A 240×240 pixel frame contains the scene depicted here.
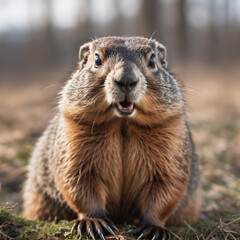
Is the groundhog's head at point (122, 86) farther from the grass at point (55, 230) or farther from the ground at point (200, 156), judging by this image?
the grass at point (55, 230)

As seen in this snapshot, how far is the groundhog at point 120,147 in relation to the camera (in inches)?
158

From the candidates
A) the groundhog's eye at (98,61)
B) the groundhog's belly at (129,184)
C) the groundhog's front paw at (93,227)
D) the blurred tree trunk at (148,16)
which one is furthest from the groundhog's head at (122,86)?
the blurred tree trunk at (148,16)

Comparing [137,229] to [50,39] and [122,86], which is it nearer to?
[122,86]

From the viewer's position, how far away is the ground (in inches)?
164

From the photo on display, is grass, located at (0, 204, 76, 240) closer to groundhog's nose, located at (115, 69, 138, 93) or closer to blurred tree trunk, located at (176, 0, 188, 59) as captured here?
groundhog's nose, located at (115, 69, 138, 93)

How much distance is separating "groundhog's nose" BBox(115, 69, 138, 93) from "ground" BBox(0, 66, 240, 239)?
5.02 ft

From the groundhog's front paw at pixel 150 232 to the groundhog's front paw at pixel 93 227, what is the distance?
0.24 meters

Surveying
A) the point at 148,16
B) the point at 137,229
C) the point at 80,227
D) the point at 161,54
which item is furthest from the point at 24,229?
the point at 148,16

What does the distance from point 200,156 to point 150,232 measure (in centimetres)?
452

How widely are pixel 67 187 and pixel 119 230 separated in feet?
2.40

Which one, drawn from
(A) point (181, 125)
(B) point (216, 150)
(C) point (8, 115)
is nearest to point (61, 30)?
(C) point (8, 115)

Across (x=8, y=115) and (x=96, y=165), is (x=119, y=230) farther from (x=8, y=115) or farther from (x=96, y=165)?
(x=8, y=115)

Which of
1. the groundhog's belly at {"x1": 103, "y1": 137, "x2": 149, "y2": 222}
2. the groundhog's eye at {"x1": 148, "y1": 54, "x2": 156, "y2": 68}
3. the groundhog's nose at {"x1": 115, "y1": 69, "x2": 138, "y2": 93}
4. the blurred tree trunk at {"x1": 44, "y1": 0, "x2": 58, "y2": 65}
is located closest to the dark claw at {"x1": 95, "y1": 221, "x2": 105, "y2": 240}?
the groundhog's belly at {"x1": 103, "y1": 137, "x2": 149, "y2": 222}

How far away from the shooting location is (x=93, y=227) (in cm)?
389
